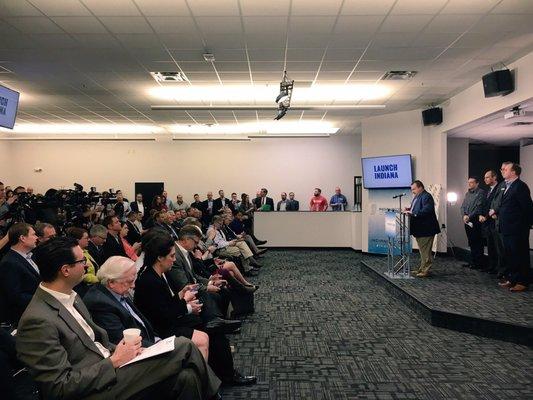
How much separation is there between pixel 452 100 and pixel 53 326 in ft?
27.6

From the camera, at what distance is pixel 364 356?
389 cm

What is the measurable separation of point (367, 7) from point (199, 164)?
1056 cm

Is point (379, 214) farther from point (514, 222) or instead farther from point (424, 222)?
point (514, 222)

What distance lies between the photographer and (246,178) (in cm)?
1431

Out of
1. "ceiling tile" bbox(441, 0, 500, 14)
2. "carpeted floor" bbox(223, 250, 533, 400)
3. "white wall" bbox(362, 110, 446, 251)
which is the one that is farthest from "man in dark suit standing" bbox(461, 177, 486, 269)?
"ceiling tile" bbox(441, 0, 500, 14)

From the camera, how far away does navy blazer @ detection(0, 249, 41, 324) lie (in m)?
3.18

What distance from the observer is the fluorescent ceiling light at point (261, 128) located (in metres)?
11.8

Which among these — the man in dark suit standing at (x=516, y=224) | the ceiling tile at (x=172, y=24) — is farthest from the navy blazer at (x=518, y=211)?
the ceiling tile at (x=172, y=24)

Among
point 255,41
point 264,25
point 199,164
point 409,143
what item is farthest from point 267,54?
point 199,164

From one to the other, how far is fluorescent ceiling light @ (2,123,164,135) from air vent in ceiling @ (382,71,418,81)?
7.57 m

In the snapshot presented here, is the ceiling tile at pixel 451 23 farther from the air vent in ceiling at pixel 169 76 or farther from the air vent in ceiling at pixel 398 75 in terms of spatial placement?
the air vent in ceiling at pixel 169 76

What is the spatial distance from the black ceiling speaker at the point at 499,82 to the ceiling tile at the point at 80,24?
5282 millimetres

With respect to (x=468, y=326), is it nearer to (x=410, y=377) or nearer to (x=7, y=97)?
(x=410, y=377)

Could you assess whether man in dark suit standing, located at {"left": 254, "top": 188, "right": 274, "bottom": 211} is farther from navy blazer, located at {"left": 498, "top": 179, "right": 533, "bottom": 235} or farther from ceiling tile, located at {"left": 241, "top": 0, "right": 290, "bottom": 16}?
ceiling tile, located at {"left": 241, "top": 0, "right": 290, "bottom": 16}
